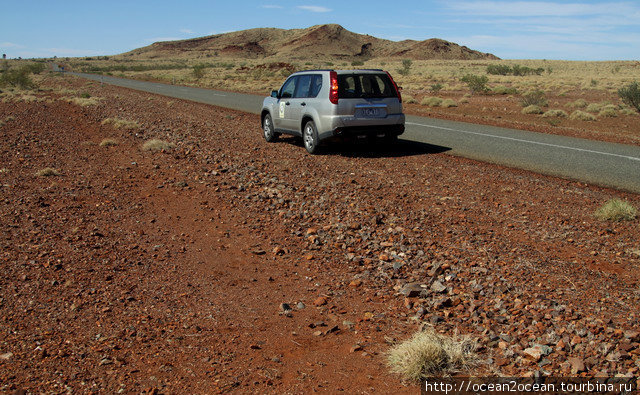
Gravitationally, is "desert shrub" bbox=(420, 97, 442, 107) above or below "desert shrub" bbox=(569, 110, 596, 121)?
above

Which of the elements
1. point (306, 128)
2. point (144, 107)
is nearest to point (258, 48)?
point (144, 107)

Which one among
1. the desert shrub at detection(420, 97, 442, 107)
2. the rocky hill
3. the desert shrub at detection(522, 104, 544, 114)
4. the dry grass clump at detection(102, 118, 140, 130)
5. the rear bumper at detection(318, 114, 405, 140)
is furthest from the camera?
the rocky hill

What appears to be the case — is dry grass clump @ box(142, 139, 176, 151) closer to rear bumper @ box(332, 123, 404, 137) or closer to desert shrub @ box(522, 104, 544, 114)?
rear bumper @ box(332, 123, 404, 137)

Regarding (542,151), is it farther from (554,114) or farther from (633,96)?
(633,96)

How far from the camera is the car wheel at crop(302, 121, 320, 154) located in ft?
35.3

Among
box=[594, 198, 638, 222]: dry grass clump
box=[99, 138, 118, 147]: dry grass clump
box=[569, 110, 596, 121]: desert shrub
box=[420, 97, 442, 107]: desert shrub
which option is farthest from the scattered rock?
box=[420, 97, 442, 107]: desert shrub

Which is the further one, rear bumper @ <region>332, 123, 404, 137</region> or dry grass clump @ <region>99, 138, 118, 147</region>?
dry grass clump @ <region>99, 138, 118, 147</region>

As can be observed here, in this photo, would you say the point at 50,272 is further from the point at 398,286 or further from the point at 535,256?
the point at 535,256

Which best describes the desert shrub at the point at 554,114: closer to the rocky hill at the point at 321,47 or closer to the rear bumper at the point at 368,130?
the rear bumper at the point at 368,130

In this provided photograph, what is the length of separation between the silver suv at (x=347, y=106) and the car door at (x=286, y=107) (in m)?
0.37

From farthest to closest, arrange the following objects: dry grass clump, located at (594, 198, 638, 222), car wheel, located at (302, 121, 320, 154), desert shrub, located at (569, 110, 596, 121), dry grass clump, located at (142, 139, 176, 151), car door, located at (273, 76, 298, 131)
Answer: desert shrub, located at (569, 110, 596, 121), car door, located at (273, 76, 298, 131), dry grass clump, located at (142, 139, 176, 151), car wheel, located at (302, 121, 320, 154), dry grass clump, located at (594, 198, 638, 222)

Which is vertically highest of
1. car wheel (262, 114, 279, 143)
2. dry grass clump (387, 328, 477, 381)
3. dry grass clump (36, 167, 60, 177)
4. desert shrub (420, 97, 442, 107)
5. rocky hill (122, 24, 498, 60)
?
rocky hill (122, 24, 498, 60)

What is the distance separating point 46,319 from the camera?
14.2 feet

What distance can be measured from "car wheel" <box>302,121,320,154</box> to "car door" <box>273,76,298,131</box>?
1.93 ft
